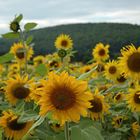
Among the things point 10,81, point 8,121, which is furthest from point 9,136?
point 10,81

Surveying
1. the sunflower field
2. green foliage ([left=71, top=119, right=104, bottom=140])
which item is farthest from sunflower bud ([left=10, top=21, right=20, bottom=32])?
green foliage ([left=71, top=119, right=104, bottom=140])

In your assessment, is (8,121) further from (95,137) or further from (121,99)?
(121,99)

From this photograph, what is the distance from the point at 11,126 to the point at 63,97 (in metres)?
0.79

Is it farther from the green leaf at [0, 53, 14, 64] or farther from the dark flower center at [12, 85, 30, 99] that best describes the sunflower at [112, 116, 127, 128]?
the green leaf at [0, 53, 14, 64]

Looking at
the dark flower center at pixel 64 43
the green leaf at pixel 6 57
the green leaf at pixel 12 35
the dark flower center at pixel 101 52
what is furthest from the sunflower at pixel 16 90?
the dark flower center at pixel 101 52

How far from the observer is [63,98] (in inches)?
78.0

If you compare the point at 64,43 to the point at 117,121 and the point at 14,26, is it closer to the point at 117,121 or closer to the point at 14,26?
the point at 14,26

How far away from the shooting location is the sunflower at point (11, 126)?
2.64 metres

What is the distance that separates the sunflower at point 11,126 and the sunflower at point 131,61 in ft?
3.31

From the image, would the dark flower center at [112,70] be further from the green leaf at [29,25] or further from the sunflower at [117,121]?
the green leaf at [29,25]

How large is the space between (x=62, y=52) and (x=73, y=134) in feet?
6.95

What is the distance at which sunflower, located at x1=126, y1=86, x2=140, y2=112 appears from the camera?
10.2ft

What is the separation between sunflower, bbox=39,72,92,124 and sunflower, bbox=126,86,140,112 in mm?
1179

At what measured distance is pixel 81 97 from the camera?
1970 millimetres
